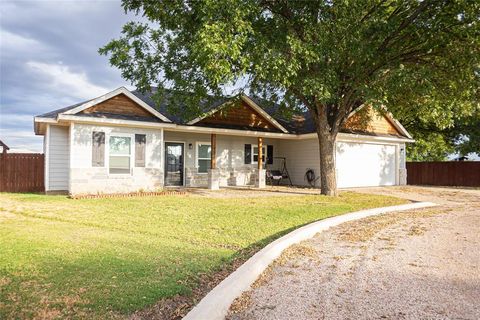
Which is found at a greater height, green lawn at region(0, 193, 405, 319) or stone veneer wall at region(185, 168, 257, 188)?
stone veneer wall at region(185, 168, 257, 188)

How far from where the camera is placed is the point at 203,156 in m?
18.9

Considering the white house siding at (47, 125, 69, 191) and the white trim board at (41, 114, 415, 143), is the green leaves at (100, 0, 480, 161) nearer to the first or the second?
the white trim board at (41, 114, 415, 143)

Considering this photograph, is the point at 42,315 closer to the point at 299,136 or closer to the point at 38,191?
the point at 38,191

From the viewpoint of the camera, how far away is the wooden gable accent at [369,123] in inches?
809

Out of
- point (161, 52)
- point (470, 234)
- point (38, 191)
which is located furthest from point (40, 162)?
point (470, 234)

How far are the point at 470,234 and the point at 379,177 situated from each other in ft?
47.4

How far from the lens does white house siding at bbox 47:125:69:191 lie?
14562mm

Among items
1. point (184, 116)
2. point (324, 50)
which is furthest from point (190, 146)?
point (324, 50)

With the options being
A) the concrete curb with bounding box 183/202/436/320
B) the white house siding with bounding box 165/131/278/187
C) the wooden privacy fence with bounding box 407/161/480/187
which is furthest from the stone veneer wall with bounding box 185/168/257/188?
the wooden privacy fence with bounding box 407/161/480/187

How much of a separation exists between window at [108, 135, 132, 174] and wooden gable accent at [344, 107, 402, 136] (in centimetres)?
1246

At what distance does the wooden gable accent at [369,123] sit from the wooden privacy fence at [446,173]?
4.67 metres

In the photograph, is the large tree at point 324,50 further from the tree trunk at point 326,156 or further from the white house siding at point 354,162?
the white house siding at point 354,162

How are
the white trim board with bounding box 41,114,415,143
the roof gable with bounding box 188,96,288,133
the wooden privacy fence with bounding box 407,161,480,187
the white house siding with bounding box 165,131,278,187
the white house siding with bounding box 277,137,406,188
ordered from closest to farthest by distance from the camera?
the white trim board with bounding box 41,114,415,143, the roof gable with bounding box 188,96,288,133, the white house siding with bounding box 165,131,278,187, the white house siding with bounding box 277,137,406,188, the wooden privacy fence with bounding box 407,161,480,187

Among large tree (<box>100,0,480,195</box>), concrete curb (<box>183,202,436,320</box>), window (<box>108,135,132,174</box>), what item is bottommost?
concrete curb (<box>183,202,436,320</box>)
